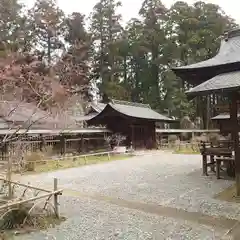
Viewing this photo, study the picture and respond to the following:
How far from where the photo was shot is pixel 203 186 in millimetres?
8922

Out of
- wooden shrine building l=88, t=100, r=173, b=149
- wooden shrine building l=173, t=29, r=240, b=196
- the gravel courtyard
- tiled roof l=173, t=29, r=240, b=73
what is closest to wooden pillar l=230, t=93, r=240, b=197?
wooden shrine building l=173, t=29, r=240, b=196

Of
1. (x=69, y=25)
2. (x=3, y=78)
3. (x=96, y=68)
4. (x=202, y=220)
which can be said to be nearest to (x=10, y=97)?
(x=3, y=78)

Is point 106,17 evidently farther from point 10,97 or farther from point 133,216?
point 133,216

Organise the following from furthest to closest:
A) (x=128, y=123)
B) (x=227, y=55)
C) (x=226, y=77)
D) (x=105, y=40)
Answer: (x=105, y=40) → (x=128, y=123) → (x=227, y=55) → (x=226, y=77)

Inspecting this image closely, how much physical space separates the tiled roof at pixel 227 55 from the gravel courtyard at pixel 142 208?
3646mm

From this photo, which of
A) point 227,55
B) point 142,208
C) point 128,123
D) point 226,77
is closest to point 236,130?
point 226,77

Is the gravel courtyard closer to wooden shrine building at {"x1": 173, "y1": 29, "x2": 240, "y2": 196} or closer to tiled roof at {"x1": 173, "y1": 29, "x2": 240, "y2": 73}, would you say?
wooden shrine building at {"x1": 173, "y1": 29, "x2": 240, "y2": 196}

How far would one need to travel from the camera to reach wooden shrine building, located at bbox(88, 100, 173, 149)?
22.3 m

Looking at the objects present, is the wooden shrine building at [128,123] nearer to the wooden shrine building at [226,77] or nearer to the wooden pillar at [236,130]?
the wooden shrine building at [226,77]

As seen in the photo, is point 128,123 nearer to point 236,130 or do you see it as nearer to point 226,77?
point 226,77

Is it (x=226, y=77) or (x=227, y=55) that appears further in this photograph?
(x=227, y=55)

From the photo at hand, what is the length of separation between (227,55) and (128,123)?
1368cm

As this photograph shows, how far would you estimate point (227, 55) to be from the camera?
376 inches

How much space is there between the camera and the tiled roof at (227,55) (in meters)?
8.92
